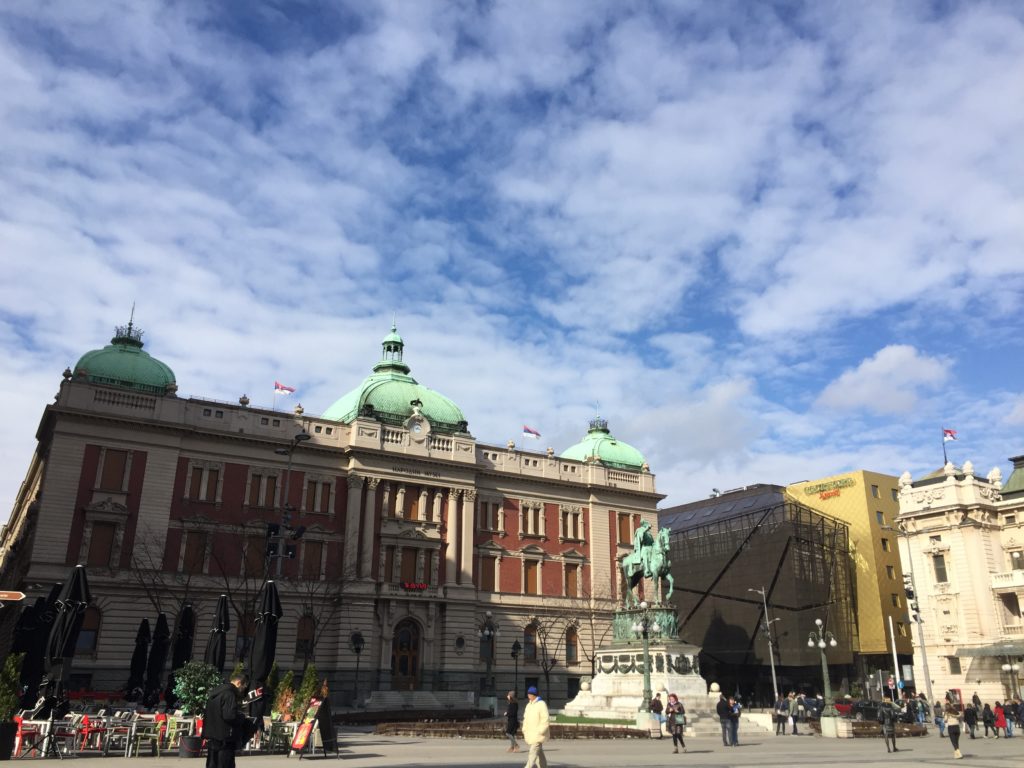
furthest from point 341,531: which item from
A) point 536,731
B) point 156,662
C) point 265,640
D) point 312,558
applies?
point 536,731

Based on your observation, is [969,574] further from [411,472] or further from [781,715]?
[411,472]

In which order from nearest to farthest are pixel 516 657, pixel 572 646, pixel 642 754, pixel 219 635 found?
pixel 642 754 → pixel 219 635 → pixel 516 657 → pixel 572 646

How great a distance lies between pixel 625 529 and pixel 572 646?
34.0 ft

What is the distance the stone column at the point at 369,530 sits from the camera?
5453 centimetres

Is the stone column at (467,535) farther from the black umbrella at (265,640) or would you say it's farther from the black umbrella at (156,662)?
the black umbrella at (265,640)

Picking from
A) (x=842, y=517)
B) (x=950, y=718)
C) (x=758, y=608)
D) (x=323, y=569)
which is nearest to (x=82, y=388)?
(x=323, y=569)

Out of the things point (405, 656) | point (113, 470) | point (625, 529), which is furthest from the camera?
point (625, 529)

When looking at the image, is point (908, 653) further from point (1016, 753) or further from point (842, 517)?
point (1016, 753)

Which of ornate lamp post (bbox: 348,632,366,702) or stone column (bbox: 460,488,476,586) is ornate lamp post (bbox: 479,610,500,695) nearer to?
stone column (bbox: 460,488,476,586)

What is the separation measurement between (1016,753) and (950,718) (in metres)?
4.05

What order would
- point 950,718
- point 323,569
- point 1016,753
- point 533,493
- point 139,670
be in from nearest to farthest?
1. point 950,718
2. point 1016,753
3. point 139,670
4. point 323,569
5. point 533,493

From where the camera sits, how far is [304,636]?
52.9 meters

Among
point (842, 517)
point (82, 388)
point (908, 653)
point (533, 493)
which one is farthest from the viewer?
point (842, 517)

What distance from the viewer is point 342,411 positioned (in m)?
64.4
